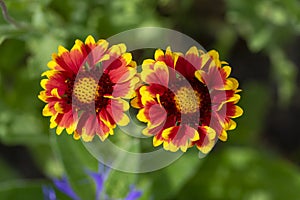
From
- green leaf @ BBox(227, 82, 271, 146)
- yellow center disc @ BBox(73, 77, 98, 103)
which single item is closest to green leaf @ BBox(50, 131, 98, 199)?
yellow center disc @ BBox(73, 77, 98, 103)

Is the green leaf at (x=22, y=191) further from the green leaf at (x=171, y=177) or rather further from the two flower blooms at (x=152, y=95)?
the two flower blooms at (x=152, y=95)

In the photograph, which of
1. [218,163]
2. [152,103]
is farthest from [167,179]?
[152,103]

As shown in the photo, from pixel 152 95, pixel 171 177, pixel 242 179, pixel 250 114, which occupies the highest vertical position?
pixel 250 114

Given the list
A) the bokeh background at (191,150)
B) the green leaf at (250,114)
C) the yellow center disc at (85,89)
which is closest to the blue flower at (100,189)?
the bokeh background at (191,150)

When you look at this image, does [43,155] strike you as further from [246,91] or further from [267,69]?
[267,69]

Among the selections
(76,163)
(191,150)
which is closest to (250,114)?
(191,150)

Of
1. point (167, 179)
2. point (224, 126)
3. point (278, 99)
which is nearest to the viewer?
point (224, 126)

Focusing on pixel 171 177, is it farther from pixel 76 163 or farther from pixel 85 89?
pixel 85 89

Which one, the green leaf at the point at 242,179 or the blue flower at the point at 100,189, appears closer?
the blue flower at the point at 100,189
